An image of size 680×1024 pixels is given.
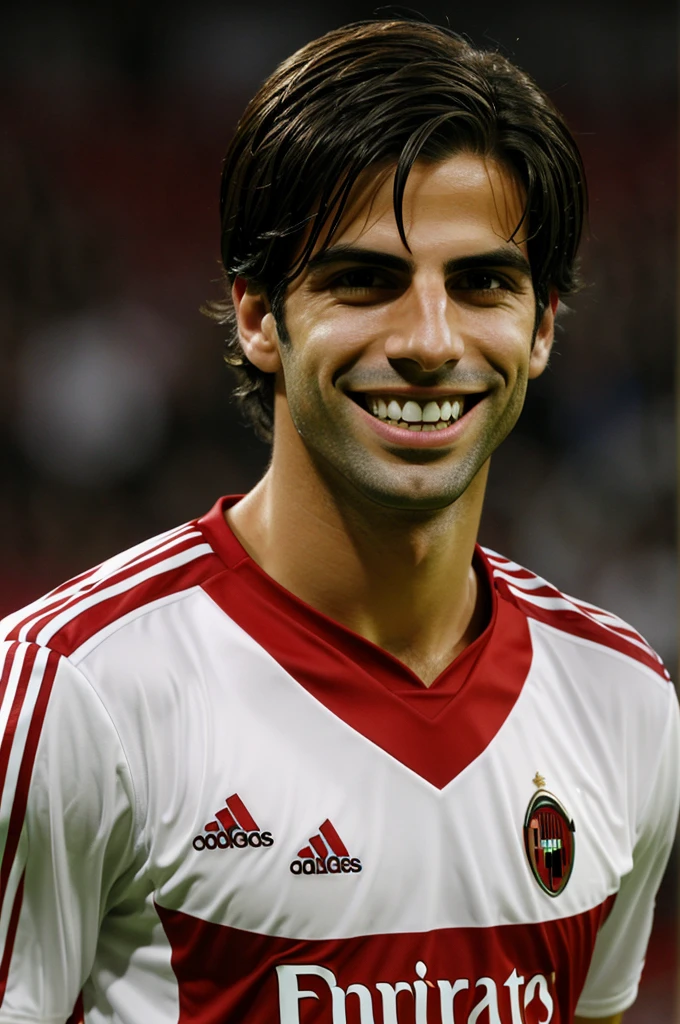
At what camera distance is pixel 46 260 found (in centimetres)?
360

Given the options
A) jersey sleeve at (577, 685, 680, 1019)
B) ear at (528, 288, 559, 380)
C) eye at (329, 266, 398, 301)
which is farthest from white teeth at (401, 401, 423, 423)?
jersey sleeve at (577, 685, 680, 1019)

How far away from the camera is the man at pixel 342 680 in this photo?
1.22m

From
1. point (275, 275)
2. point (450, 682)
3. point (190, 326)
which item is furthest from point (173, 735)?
point (190, 326)

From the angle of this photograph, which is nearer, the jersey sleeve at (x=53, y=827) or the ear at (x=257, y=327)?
the jersey sleeve at (x=53, y=827)

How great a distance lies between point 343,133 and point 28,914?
868mm

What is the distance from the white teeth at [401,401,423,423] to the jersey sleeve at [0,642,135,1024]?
1.39 ft

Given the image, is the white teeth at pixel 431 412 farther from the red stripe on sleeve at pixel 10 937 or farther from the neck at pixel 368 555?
the red stripe on sleeve at pixel 10 937

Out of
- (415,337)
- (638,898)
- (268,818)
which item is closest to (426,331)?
(415,337)

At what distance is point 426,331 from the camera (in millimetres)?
1216

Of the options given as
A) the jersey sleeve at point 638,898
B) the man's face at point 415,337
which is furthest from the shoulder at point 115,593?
the jersey sleeve at point 638,898

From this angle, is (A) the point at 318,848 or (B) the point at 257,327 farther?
(B) the point at 257,327

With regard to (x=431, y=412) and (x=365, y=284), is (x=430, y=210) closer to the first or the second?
(x=365, y=284)

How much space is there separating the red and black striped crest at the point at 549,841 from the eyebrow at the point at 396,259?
59cm

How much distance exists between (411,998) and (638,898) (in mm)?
433
